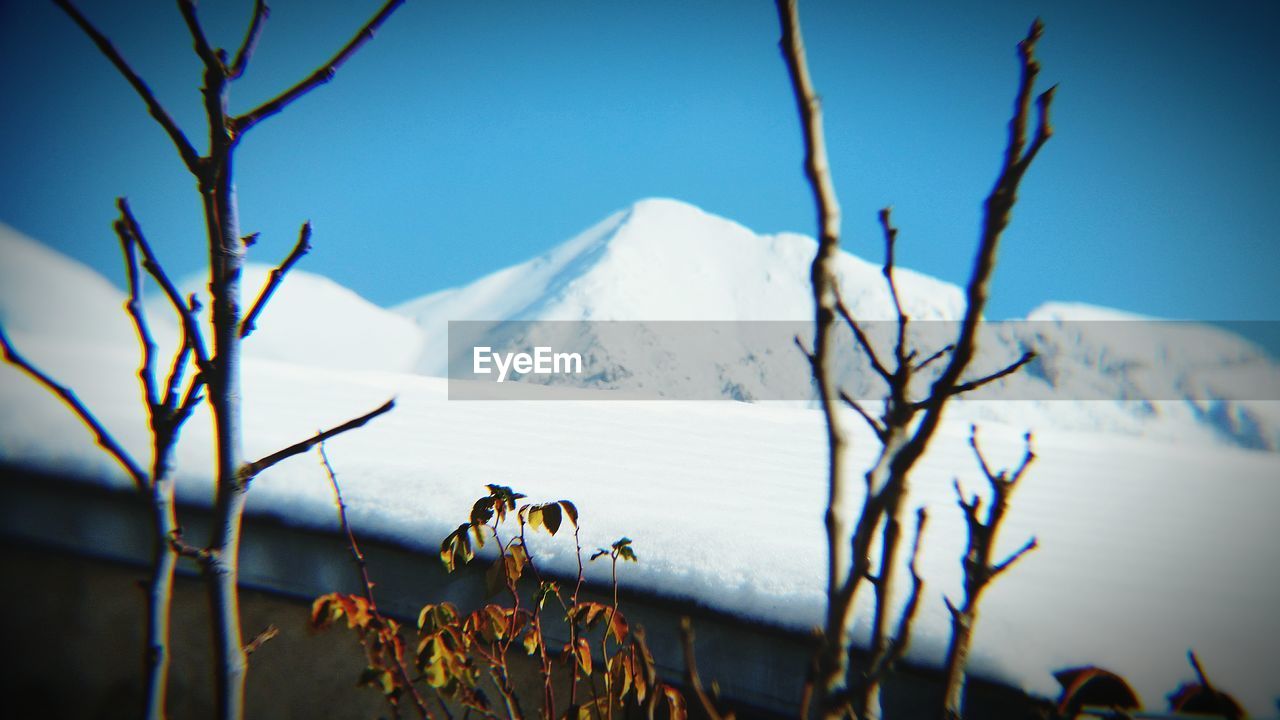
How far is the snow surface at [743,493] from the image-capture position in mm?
1045

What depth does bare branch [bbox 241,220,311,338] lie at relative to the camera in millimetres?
627

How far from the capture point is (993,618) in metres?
1.04

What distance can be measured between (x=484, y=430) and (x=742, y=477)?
3.76 ft

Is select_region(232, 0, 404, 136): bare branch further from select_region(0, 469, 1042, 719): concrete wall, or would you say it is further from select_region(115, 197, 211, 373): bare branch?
select_region(0, 469, 1042, 719): concrete wall

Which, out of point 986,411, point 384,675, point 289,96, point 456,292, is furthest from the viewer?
point 456,292

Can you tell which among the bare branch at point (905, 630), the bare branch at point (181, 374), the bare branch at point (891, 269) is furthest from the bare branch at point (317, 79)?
the bare branch at point (905, 630)

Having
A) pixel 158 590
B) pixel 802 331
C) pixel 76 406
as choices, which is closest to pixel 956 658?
pixel 158 590

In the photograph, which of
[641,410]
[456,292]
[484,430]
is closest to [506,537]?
[484,430]

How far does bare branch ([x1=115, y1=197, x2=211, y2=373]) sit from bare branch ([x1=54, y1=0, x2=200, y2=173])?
121 mm

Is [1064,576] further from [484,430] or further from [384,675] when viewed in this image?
[484,430]

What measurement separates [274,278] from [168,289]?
0.14m

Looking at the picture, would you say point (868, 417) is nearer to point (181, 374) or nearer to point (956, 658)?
point (956, 658)

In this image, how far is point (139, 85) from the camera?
582mm

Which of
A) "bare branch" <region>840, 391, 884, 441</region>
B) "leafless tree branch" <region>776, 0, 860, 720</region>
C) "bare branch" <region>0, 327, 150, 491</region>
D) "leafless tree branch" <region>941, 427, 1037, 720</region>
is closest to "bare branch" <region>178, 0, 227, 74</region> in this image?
"bare branch" <region>0, 327, 150, 491</region>
